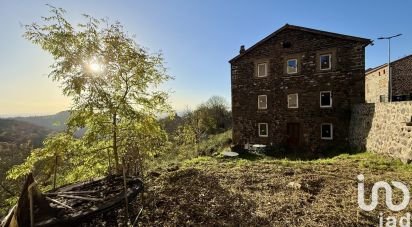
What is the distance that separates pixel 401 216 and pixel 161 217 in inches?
197

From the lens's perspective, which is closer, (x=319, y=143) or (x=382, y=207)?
(x=382, y=207)

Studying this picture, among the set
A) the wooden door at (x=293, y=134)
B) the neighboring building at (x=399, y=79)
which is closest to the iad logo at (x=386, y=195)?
the wooden door at (x=293, y=134)

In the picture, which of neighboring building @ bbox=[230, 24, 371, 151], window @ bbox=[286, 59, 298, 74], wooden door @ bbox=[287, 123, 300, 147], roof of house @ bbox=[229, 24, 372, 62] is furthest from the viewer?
wooden door @ bbox=[287, 123, 300, 147]

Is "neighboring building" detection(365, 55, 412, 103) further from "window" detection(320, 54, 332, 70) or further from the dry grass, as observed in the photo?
the dry grass

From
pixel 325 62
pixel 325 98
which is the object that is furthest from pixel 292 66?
pixel 325 98

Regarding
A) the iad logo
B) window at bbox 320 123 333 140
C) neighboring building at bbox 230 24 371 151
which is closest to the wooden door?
neighboring building at bbox 230 24 371 151

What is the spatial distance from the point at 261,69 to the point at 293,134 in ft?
17.5

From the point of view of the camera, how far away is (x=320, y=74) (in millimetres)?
16344

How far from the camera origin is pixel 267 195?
650 cm

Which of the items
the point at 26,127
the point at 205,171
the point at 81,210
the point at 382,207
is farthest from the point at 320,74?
the point at 26,127

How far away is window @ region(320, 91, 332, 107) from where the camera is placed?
53.2 feet

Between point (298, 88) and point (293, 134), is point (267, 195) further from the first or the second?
point (298, 88)

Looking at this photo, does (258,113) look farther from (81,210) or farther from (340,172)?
(81,210)

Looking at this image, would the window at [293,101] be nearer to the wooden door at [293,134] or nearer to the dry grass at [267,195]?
the wooden door at [293,134]
